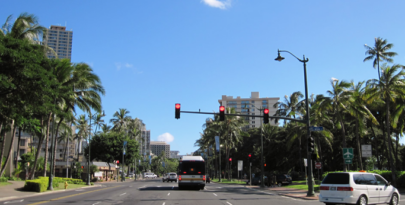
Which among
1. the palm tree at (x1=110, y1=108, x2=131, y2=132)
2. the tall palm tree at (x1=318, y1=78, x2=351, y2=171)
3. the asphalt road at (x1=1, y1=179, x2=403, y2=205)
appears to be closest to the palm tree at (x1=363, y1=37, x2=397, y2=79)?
the tall palm tree at (x1=318, y1=78, x2=351, y2=171)

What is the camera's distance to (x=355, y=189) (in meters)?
14.1

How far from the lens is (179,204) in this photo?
16656 mm

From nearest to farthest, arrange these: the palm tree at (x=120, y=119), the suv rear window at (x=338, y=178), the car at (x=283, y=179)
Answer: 1. the suv rear window at (x=338, y=178)
2. the car at (x=283, y=179)
3. the palm tree at (x=120, y=119)

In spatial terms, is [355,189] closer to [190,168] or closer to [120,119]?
[190,168]

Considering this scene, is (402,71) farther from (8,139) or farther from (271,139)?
(8,139)

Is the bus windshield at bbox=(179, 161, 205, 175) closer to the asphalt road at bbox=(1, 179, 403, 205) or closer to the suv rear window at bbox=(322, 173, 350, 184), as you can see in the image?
the asphalt road at bbox=(1, 179, 403, 205)

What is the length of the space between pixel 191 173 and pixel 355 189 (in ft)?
54.0

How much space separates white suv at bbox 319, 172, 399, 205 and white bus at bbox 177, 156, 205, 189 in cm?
1474

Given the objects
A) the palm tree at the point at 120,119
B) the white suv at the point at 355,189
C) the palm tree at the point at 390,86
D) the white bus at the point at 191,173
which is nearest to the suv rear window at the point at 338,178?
the white suv at the point at 355,189

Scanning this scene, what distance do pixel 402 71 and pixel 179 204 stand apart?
82.3ft

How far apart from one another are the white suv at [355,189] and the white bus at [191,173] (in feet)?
48.3

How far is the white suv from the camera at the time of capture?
1414 cm

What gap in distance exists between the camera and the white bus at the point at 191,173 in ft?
93.8

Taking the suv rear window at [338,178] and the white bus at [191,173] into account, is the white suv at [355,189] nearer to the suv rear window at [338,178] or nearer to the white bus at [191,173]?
the suv rear window at [338,178]
